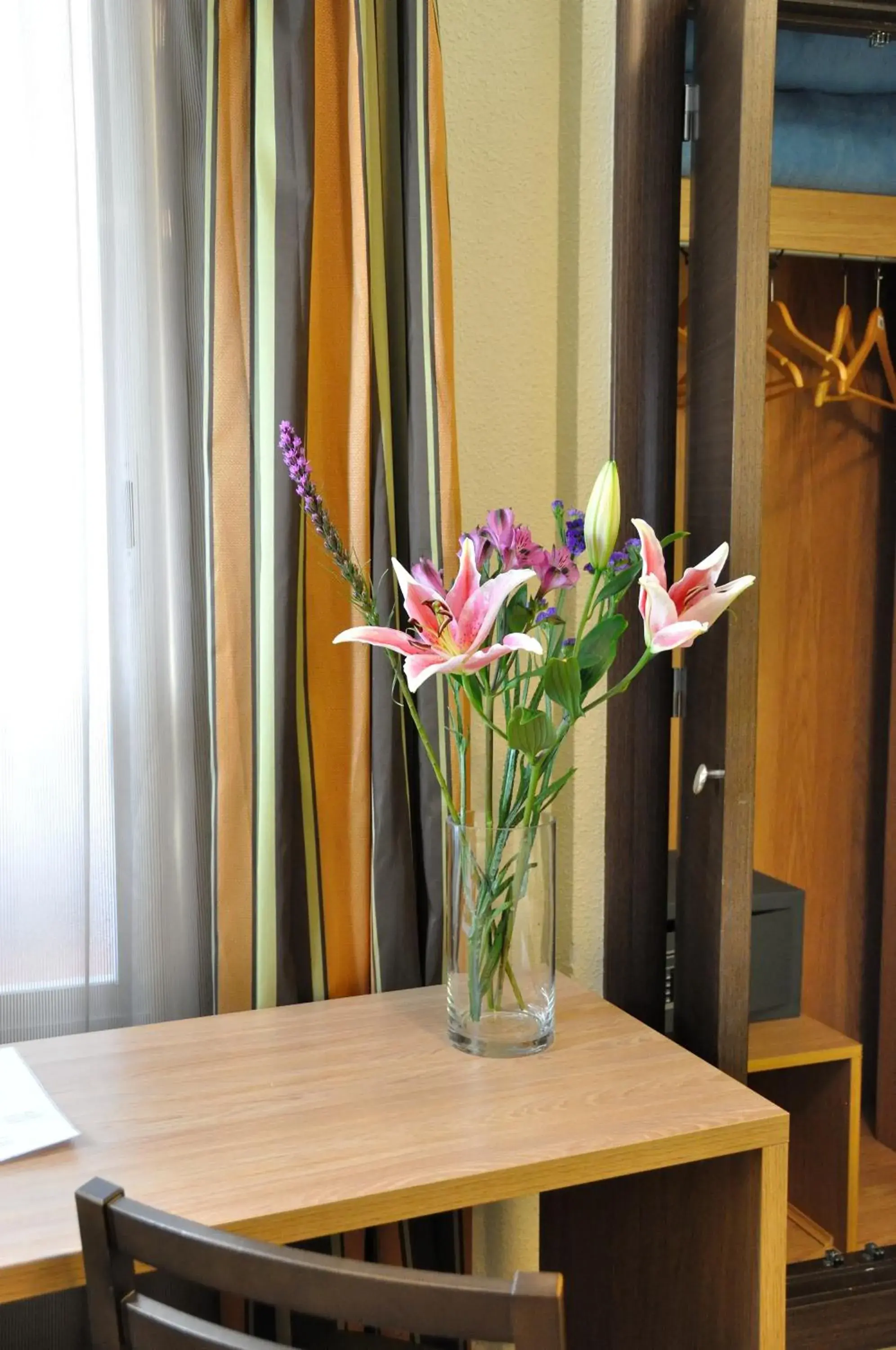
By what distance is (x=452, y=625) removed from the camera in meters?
1.33

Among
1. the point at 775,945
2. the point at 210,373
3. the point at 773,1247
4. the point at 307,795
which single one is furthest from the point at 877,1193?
the point at 210,373

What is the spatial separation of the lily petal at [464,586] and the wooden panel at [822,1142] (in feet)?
4.11

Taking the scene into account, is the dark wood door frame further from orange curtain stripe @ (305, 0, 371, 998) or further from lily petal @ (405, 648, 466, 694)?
lily petal @ (405, 648, 466, 694)

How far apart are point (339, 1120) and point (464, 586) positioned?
565 millimetres

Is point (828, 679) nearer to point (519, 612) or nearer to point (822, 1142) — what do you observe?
point (822, 1142)

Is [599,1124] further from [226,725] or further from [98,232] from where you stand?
[98,232]

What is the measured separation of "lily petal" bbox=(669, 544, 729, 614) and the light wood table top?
0.53m

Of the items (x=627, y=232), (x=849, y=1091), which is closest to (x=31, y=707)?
(x=627, y=232)

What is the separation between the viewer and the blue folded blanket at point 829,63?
6.90ft

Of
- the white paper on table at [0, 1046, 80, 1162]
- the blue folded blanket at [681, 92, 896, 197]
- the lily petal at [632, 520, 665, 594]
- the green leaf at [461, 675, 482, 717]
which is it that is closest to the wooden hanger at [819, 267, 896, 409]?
the blue folded blanket at [681, 92, 896, 197]

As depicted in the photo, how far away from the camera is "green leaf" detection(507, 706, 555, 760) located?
55.2 inches

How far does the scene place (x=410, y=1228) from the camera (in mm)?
1642

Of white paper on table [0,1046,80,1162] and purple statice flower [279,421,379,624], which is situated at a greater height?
purple statice flower [279,421,379,624]

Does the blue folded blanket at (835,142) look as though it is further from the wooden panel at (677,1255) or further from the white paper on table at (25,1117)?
the white paper on table at (25,1117)
